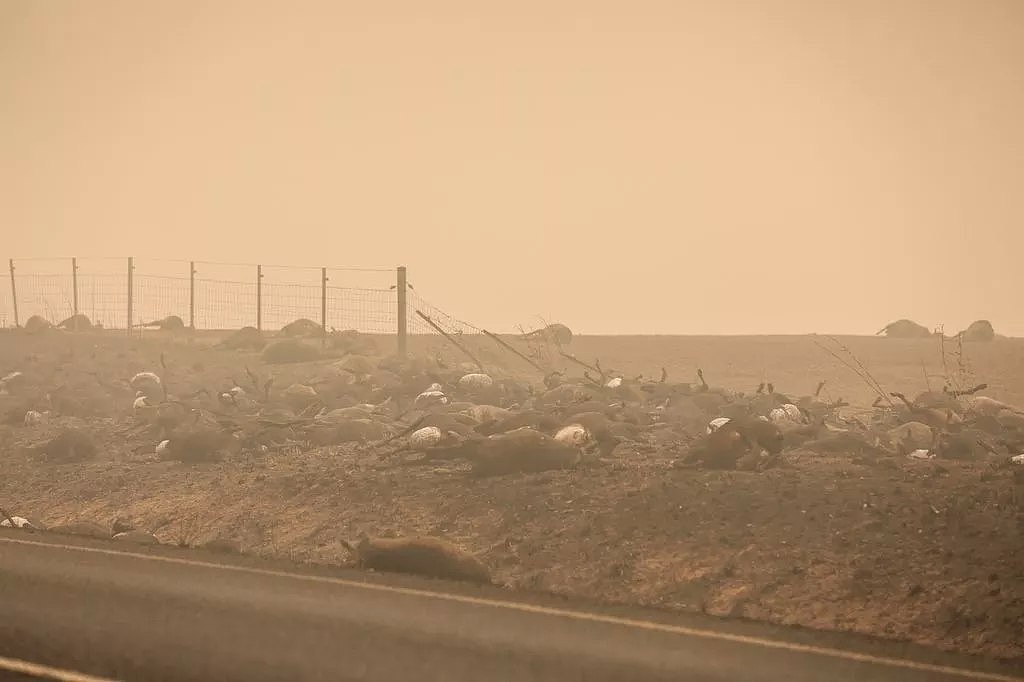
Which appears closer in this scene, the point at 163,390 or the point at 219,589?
the point at 219,589

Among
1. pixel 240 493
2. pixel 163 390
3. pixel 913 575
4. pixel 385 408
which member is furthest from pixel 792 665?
pixel 163 390

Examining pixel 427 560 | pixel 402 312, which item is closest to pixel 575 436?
pixel 427 560

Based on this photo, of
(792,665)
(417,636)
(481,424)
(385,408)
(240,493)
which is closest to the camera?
(792,665)

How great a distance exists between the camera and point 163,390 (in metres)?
23.9

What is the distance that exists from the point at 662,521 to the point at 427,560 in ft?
9.10

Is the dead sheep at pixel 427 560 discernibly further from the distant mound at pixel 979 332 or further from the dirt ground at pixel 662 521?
the distant mound at pixel 979 332

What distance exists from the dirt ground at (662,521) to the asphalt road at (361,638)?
5.16 feet

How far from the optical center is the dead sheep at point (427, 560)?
10.2 m

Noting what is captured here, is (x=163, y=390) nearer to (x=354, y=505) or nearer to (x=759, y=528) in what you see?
(x=354, y=505)

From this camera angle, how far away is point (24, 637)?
25.3 feet

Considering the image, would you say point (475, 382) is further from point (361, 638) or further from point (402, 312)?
point (361, 638)

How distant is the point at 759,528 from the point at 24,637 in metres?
A: 6.73

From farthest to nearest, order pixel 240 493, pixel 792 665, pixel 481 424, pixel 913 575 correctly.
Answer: pixel 481 424, pixel 240 493, pixel 913 575, pixel 792 665

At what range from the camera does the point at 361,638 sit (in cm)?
753
